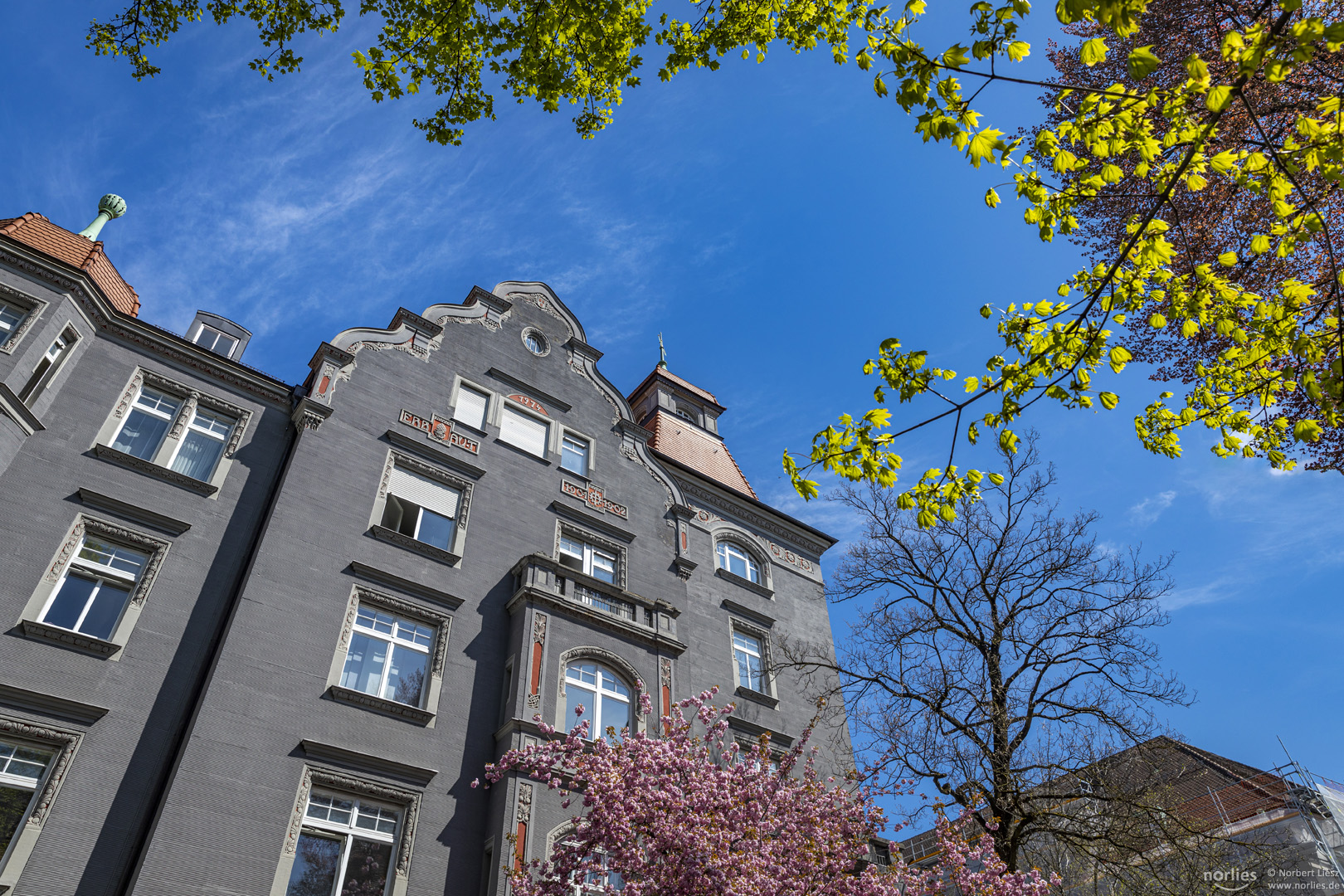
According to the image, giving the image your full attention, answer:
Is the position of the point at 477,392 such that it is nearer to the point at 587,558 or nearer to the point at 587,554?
the point at 587,554

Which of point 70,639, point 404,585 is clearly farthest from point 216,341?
point 70,639

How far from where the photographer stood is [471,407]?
65.1 feet

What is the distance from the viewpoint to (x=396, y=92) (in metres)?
10.5

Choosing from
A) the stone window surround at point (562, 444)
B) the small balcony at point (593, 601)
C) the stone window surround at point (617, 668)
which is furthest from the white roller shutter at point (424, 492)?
the stone window surround at point (617, 668)

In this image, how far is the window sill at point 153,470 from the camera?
47.3ft

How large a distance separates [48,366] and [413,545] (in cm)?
733

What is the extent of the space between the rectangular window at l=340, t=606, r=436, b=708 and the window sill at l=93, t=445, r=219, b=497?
375 cm

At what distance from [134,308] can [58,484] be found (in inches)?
245

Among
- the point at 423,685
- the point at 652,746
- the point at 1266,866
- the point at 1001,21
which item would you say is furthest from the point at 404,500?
the point at 1266,866

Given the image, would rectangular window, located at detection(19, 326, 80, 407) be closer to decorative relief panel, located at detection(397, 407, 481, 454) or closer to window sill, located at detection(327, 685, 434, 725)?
decorative relief panel, located at detection(397, 407, 481, 454)

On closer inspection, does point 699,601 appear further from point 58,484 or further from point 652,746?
point 58,484

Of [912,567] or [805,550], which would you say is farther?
[805,550]

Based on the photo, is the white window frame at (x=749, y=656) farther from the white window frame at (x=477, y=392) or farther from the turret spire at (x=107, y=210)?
the turret spire at (x=107, y=210)

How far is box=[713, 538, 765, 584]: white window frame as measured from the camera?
74.0ft
